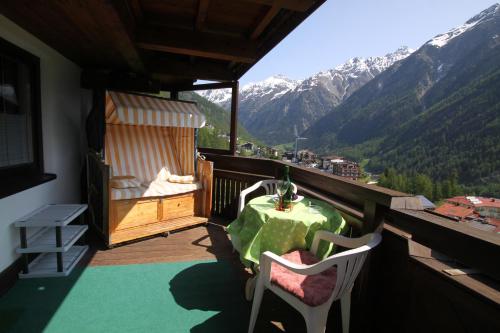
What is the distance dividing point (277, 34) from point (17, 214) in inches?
117

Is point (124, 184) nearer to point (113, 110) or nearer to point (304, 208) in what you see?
point (113, 110)

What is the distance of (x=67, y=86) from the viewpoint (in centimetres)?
366

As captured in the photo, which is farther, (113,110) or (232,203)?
(232,203)

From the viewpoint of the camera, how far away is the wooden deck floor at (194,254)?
2162mm

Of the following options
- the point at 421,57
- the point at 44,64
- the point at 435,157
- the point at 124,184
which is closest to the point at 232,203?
the point at 124,184

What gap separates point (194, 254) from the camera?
3221mm

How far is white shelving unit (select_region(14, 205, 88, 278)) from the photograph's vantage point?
8.15ft

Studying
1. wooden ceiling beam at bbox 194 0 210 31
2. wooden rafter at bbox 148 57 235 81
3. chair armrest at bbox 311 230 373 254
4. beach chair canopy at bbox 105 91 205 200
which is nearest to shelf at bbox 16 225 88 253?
beach chair canopy at bbox 105 91 205 200

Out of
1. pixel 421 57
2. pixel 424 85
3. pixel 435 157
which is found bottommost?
pixel 435 157

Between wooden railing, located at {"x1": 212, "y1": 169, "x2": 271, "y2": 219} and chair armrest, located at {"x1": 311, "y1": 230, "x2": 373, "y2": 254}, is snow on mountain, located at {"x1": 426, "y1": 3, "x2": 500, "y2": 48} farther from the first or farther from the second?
chair armrest, located at {"x1": 311, "y1": 230, "x2": 373, "y2": 254}

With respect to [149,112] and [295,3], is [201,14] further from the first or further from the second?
[149,112]

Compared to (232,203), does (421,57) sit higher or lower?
higher

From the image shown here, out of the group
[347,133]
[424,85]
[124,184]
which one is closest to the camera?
[124,184]

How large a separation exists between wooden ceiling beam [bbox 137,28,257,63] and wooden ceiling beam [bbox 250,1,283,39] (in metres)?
0.20
